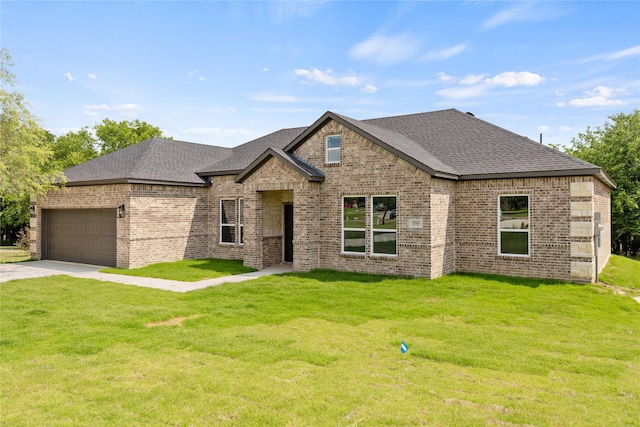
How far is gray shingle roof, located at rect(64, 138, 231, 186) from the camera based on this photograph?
1745 cm

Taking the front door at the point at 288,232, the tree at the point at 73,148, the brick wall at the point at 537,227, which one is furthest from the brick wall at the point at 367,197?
the tree at the point at 73,148

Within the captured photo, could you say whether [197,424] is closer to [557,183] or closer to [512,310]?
[512,310]

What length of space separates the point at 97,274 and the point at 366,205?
9851 millimetres

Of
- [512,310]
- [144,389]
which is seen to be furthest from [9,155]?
[512,310]

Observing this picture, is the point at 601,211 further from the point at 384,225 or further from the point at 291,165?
the point at 291,165

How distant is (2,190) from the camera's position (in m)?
18.0

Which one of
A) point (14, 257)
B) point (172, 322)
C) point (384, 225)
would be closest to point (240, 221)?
point (384, 225)

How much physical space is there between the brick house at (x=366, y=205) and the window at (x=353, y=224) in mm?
37

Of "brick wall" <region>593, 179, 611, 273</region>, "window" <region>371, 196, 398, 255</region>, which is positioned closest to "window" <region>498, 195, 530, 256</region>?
"brick wall" <region>593, 179, 611, 273</region>

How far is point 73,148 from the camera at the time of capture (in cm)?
4150

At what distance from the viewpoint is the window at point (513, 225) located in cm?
1356

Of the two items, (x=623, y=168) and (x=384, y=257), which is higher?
(x=623, y=168)

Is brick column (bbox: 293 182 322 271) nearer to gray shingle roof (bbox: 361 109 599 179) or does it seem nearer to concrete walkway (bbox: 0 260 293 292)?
concrete walkway (bbox: 0 260 293 292)

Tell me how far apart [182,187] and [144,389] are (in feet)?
46.6
